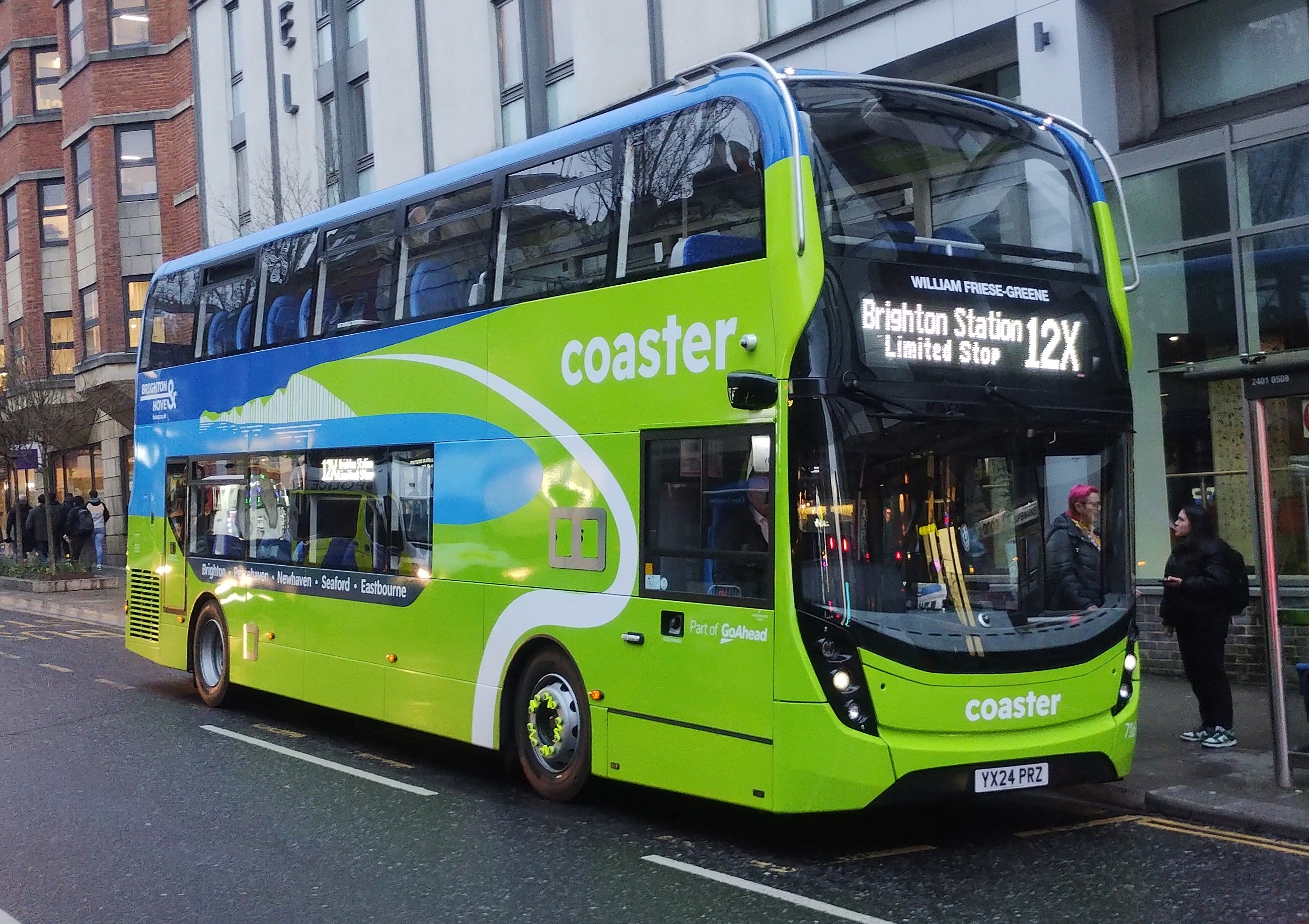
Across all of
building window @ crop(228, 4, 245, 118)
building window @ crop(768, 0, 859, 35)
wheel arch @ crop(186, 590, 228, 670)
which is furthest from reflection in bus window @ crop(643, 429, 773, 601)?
building window @ crop(228, 4, 245, 118)

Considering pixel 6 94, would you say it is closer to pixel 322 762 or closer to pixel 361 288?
pixel 361 288

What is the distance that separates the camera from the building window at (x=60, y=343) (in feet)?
125

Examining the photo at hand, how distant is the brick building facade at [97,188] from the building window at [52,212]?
3 centimetres

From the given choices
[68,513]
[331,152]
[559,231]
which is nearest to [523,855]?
[559,231]

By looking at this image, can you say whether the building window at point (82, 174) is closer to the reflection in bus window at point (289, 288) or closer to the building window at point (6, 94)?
the building window at point (6, 94)

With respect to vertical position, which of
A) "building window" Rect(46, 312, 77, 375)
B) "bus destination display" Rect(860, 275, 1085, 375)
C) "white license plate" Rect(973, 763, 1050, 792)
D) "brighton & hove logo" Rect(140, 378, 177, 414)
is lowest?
"white license plate" Rect(973, 763, 1050, 792)

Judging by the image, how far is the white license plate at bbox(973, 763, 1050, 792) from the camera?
712 centimetres

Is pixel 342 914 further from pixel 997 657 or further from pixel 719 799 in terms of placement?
pixel 997 657

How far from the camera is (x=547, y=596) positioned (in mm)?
8719

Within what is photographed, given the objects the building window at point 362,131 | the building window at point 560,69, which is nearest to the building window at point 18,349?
the building window at point 362,131

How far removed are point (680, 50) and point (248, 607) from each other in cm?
889

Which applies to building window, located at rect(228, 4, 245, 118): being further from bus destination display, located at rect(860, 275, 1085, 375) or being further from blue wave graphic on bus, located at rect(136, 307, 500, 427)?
bus destination display, located at rect(860, 275, 1085, 375)

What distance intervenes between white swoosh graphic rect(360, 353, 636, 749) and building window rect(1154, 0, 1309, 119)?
24.8 feet

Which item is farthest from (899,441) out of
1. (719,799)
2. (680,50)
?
(680,50)
